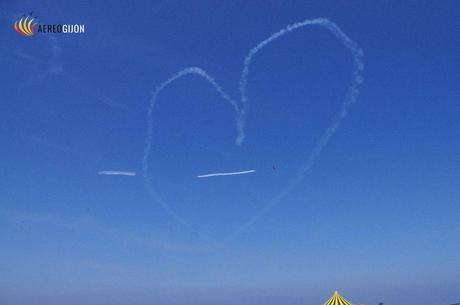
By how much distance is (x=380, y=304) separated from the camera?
8244 cm

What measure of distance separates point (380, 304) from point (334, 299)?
7790mm

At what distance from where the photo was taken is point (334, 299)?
8212 centimetres
